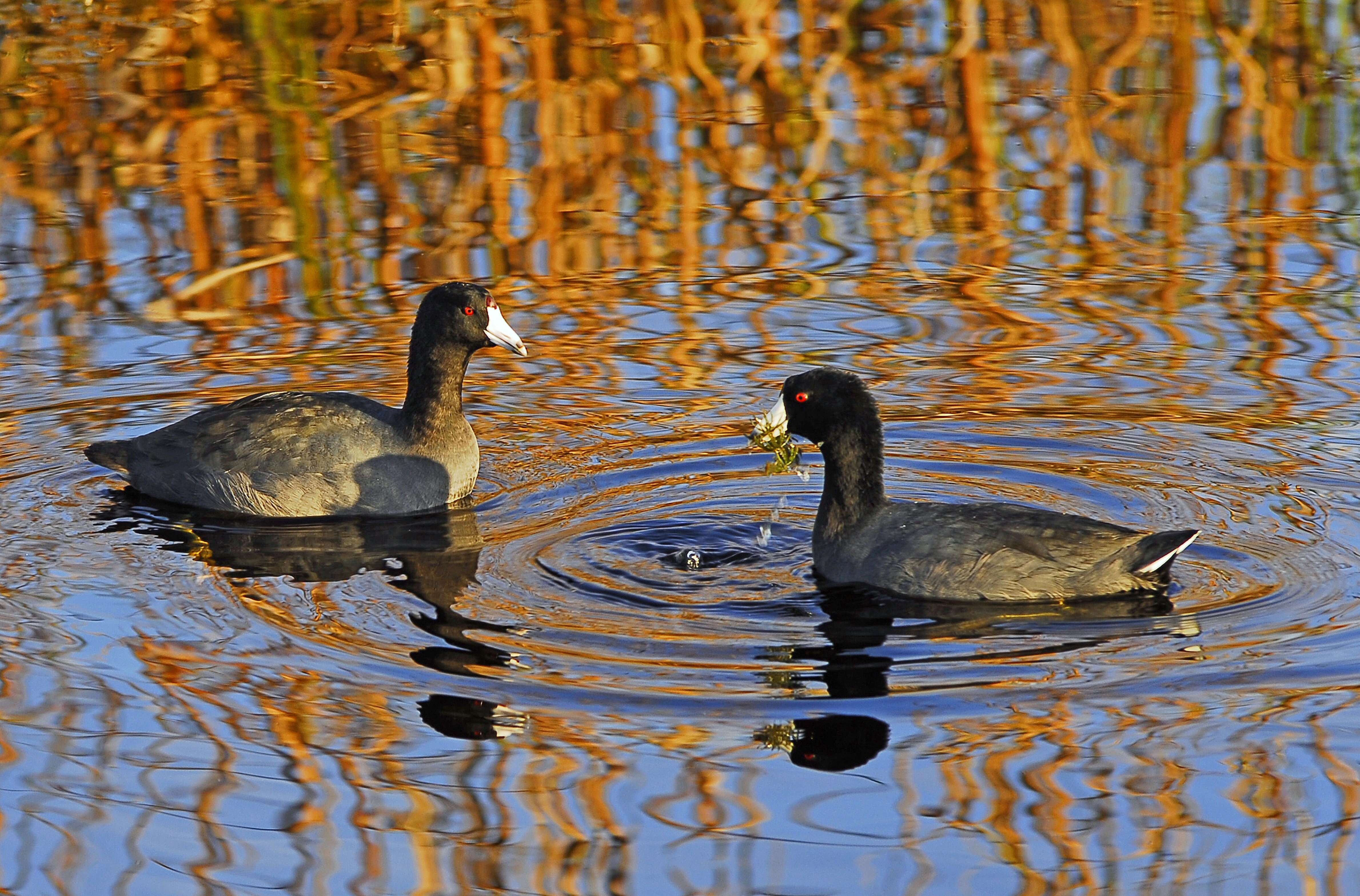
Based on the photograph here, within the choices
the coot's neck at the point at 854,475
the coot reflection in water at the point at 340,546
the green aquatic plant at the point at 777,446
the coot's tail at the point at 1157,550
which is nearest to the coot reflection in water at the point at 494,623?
the coot reflection in water at the point at 340,546

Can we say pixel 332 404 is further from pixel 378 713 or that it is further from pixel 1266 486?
pixel 1266 486

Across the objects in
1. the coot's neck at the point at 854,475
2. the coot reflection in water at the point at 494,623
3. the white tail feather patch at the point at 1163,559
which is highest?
the coot's neck at the point at 854,475

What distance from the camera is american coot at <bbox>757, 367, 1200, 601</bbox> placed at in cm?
621

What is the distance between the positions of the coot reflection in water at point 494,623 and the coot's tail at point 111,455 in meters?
0.13

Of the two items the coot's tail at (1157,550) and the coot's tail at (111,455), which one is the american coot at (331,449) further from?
the coot's tail at (1157,550)

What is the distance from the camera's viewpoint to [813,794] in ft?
16.0

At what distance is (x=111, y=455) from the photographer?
7711 millimetres

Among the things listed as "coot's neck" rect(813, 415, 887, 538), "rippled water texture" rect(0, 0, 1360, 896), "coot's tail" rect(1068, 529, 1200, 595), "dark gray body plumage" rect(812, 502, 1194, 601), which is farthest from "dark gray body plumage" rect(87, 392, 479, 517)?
"coot's tail" rect(1068, 529, 1200, 595)

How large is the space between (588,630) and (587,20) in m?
9.66

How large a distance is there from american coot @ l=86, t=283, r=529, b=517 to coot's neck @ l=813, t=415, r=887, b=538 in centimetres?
157

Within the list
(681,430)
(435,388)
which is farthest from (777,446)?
(435,388)

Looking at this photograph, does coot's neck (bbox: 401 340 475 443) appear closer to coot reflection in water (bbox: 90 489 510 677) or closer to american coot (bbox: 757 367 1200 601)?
coot reflection in water (bbox: 90 489 510 677)

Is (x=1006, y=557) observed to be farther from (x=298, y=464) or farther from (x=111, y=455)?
(x=111, y=455)

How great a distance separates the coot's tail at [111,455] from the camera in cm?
770
